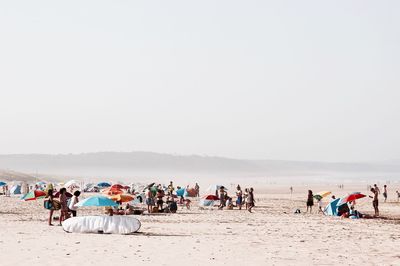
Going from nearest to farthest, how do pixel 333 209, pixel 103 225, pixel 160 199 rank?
1. pixel 103 225
2. pixel 333 209
3. pixel 160 199

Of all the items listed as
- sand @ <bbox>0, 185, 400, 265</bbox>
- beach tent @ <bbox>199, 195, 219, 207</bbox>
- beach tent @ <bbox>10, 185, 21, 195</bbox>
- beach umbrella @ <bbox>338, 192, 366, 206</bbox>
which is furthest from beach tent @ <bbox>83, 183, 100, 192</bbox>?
sand @ <bbox>0, 185, 400, 265</bbox>

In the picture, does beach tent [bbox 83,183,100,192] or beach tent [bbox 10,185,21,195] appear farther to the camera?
beach tent [bbox 83,183,100,192]

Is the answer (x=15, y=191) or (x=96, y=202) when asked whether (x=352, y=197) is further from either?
(x=15, y=191)

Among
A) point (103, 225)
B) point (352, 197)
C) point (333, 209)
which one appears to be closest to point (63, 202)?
point (103, 225)

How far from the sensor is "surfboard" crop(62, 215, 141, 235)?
17.0 m

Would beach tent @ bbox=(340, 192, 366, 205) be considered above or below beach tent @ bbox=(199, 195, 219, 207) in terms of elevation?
above

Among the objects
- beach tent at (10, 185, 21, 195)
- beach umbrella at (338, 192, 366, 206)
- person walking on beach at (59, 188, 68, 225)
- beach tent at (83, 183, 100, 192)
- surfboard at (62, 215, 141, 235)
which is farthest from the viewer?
beach tent at (83, 183, 100, 192)

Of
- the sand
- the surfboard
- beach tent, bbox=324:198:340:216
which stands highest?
beach tent, bbox=324:198:340:216

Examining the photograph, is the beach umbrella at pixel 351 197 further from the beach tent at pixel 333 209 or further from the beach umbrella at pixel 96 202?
the beach umbrella at pixel 96 202

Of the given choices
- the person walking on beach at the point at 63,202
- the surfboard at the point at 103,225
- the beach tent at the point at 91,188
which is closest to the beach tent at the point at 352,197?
the surfboard at the point at 103,225

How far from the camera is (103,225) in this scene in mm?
17000

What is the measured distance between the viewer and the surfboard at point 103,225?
1697 cm

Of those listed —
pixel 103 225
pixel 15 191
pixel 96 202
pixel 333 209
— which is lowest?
pixel 103 225

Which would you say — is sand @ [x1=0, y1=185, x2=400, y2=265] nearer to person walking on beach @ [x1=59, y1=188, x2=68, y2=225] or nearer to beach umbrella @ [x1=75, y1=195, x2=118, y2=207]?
person walking on beach @ [x1=59, y1=188, x2=68, y2=225]
